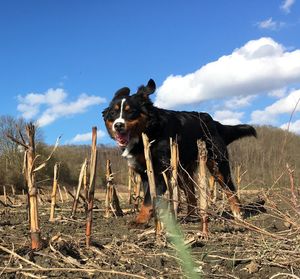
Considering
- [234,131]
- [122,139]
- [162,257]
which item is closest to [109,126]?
[122,139]

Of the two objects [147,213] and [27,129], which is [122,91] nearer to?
[147,213]

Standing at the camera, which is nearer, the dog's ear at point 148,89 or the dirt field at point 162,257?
the dirt field at point 162,257

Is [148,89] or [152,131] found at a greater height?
[148,89]

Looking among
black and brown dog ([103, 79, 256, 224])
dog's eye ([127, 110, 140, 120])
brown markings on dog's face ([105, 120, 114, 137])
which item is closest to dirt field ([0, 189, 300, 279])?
black and brown dog ([103, 79, 256, 224])

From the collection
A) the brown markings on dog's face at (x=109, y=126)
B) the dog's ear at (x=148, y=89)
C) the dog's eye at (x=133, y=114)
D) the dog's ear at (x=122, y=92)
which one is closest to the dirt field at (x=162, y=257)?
the dog's eye at (x=133, y=114)

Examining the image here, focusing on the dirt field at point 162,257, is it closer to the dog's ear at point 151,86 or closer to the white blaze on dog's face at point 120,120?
the white blaze on dog's face at point 120,120

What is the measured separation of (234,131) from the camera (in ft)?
34.1

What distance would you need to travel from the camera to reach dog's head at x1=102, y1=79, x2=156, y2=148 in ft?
26.9

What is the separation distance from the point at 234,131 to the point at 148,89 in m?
2.54

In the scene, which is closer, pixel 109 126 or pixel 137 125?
pixel 137 125

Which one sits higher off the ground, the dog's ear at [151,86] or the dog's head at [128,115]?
the dog's ear at [151,86]

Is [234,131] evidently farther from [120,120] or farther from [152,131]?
[120,120]

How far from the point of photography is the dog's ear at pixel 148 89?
28.8 ft

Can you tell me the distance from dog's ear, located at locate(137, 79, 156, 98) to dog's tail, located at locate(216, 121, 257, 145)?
6.67 feet
